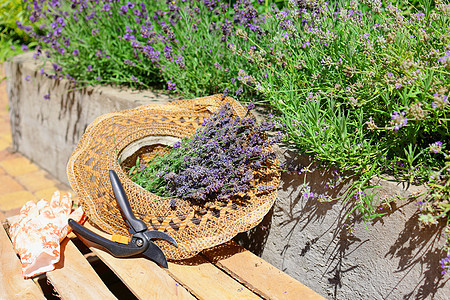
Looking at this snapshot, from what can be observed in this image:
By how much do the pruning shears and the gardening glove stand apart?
200 mm

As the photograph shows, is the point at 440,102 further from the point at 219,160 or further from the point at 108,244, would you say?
the point at 108,244

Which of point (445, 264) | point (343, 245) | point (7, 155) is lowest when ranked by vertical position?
point (7, 155)

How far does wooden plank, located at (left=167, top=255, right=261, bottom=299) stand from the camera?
1.71m

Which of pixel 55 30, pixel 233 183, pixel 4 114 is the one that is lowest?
pixel 4 114

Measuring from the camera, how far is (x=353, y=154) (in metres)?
1.72

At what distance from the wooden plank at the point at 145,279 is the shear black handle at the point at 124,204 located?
0.15 metres

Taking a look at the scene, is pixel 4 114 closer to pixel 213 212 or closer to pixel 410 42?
pixel 213 212

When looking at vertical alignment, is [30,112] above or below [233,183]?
below

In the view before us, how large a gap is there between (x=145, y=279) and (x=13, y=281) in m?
0.54

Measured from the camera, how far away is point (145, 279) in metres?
1.77

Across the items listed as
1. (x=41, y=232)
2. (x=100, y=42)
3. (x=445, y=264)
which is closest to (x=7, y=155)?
(x=100, y=42)

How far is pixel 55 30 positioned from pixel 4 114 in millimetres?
2336

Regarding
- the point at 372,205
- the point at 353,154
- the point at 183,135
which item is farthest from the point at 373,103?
the point at 183,135

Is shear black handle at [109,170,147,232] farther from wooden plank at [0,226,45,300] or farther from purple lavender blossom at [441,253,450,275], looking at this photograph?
purple lavender blossom at [441,253,450,275]
